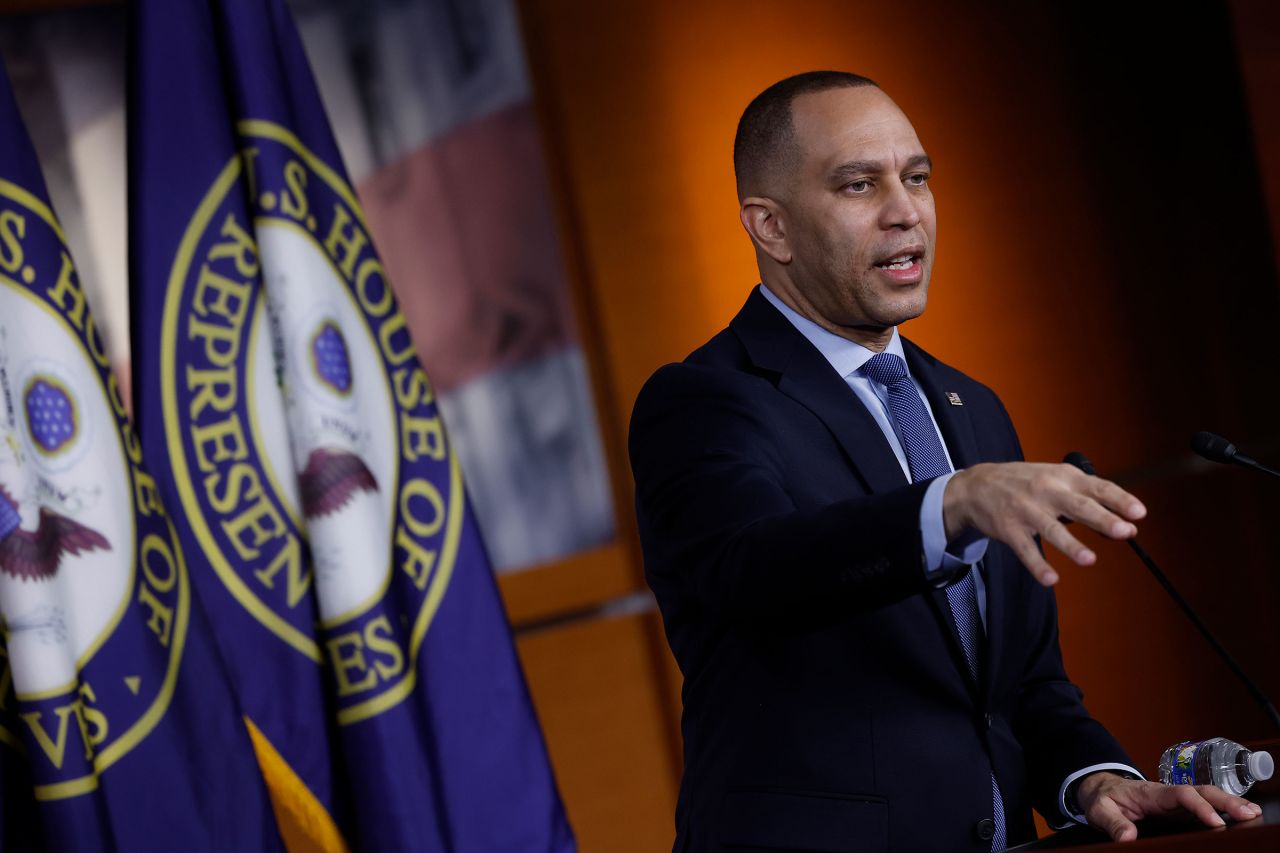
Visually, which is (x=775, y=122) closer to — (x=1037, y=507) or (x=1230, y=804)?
(x=1037, y=507)

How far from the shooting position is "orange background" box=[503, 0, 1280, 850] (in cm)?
398

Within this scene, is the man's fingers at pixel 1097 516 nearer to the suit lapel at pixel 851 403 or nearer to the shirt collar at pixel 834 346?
the suit lapel at pixel 851 403

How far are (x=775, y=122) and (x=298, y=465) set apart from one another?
56.8 inches

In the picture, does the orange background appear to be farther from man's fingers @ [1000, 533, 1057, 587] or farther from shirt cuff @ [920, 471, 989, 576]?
man's fingers @ [1000, 533, 1057, 587]

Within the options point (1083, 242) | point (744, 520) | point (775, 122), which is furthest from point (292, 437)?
point (1083, 242)

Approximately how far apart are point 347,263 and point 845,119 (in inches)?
59.7

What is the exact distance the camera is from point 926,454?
69.5 inches

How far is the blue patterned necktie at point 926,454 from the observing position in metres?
1.68

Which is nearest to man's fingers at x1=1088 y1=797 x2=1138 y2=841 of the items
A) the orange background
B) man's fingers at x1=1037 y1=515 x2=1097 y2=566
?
man's fingers at x1=1037 y1=515 x2=1097 y2=566

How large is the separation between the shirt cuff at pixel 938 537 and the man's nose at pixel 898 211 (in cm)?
62

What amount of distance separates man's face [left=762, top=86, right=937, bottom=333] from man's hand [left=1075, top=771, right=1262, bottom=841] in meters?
0.63

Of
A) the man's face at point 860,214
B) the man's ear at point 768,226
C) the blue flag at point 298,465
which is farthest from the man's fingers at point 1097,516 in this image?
the blue flag at point 298,465

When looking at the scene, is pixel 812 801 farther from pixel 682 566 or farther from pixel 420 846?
pixel 420 846

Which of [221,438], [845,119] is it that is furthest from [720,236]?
[845,119]
